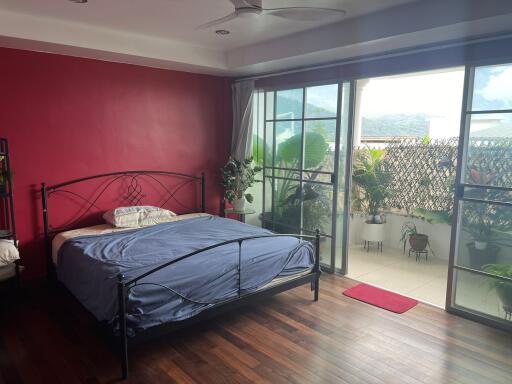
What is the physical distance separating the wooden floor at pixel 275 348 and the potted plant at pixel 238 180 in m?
1.73

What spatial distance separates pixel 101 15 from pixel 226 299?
255 centimetres

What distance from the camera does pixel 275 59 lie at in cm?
395

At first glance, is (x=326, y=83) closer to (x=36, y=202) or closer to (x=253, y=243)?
(x=253, y=243)

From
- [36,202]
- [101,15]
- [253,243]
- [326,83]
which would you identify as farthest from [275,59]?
[36,202]

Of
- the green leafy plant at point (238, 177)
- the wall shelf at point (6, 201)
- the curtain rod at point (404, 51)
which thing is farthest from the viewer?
the green leafy plant at point (238, 177)

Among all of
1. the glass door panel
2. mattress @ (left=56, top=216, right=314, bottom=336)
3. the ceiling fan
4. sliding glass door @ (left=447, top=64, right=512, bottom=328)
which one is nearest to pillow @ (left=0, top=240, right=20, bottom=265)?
mattress @ (left=56, top=216, right=314, bottom=336)

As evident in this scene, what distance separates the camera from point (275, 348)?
9.18 feet

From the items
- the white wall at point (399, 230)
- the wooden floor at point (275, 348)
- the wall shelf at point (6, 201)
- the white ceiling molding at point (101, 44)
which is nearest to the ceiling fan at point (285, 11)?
the white ceiling molding at point (101, 44)

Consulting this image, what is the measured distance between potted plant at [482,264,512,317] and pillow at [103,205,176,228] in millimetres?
3205

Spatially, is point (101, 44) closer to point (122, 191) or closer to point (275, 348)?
point (122, 191)

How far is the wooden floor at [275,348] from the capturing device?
97.7 inches

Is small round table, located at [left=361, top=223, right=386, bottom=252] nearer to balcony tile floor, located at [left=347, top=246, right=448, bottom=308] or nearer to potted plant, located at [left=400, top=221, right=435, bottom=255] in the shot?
balcony tile floor, located at [left=347, top=246, right=448, bottom=308]

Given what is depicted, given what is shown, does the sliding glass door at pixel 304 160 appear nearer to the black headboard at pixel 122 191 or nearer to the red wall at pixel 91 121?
the red wall at pixel 91 121

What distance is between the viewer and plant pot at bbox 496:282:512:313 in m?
3.10
